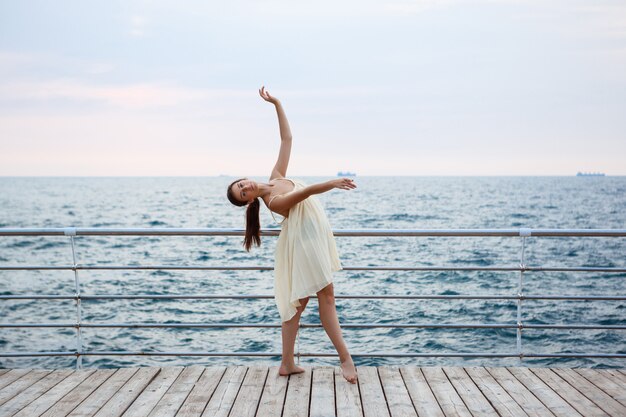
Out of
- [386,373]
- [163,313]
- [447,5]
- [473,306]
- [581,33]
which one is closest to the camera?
[386,373]

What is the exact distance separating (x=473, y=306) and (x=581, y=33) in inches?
1059

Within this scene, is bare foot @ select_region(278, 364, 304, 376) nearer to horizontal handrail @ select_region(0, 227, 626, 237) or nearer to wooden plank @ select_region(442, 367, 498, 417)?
horizontal handrail @ select_region(0, 227, 626, 237)

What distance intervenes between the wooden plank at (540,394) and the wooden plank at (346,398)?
0.96 metres

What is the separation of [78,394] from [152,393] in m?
0.46

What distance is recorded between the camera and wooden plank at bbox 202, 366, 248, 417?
327 centimetres

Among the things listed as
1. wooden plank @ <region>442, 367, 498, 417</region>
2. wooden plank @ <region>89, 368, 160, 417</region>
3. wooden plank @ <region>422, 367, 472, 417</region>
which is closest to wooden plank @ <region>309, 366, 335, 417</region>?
wooden plank @ <region>422, 367, 472, 417</region>

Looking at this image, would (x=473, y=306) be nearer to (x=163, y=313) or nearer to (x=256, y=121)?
(x=163, y=313)

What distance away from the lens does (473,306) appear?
49.1 ft

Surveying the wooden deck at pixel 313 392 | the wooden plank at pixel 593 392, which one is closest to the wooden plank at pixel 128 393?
the wooden deck at pixel 313 392

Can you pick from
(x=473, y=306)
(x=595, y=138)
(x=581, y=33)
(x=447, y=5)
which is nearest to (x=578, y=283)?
(x=473, y=306)

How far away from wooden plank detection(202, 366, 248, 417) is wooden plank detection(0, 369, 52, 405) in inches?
49.8

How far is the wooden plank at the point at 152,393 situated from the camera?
10.8 feet

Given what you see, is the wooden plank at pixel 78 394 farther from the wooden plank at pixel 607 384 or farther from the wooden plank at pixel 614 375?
the wooden plank at pixel 614 375

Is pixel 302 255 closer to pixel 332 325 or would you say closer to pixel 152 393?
pixel 332 325
